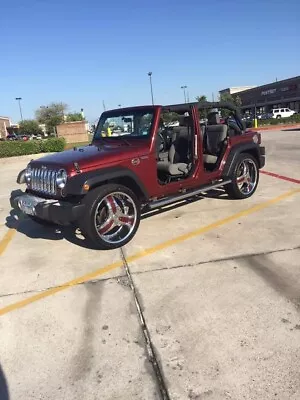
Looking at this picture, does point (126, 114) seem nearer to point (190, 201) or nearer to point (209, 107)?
point (209, 107)

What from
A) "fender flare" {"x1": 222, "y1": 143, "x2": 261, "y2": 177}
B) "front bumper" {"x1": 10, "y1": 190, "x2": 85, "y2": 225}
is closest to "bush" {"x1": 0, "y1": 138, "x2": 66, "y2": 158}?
"fender flare" {"x1": 222, "y1": 143, "x2": 261, "y2": 177}

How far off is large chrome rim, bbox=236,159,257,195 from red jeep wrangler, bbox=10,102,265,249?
2cm

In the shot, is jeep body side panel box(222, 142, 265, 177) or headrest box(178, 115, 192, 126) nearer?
headrest box(178, 115, 192, 126)

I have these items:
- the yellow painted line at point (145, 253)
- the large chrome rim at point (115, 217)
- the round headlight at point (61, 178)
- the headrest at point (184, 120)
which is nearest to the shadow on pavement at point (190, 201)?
the yellow painted line at point (145, 253)

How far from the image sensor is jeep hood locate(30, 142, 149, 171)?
5.04 meters

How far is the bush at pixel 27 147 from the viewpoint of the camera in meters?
20.9

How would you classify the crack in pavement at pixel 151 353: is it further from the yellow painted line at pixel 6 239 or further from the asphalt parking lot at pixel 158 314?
the yellow painted line at pixel 6 239

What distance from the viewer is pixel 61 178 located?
5.00m

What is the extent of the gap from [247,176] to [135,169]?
2842 mm

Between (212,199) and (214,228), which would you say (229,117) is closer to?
(212,199)

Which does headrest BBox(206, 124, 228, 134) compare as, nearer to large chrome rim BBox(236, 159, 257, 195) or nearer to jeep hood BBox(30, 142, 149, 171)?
large chrome rim BBox(236, 159, 257, 195)

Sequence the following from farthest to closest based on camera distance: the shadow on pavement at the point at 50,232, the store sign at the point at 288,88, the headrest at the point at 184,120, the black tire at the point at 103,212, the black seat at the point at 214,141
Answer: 1. the store sign at the point at 288,88
2. the black seat at the point at 214,141
3. the headrest at the point at 184,120
4. the shadow on pavement at the point at 50,232
5. the black tire at the point at 103,212

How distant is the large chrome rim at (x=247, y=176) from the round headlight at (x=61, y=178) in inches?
134

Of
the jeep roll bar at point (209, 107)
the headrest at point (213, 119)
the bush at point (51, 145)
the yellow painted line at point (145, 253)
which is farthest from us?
the bush at point (51, 145)
